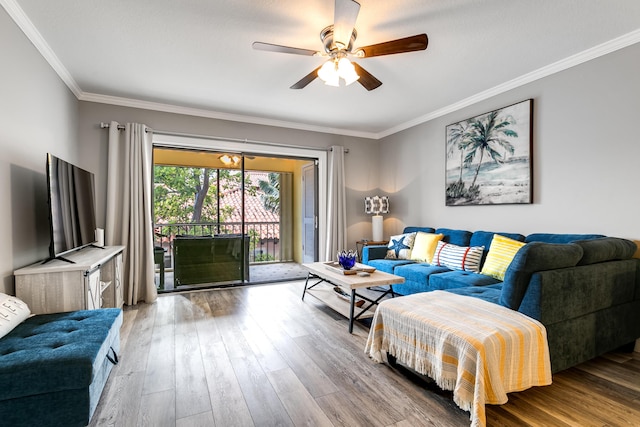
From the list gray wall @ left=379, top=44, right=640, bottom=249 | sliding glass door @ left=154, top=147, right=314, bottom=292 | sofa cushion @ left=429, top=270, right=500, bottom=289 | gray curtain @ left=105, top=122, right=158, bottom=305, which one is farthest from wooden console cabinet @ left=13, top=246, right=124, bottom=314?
gray wall @ left=379, top=44, right=640, bottom=249

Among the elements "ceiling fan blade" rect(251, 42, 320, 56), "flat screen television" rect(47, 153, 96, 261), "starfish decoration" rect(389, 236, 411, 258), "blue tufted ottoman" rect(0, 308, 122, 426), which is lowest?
"blue tufted ottoman" rect(0, 308, 122, 426)

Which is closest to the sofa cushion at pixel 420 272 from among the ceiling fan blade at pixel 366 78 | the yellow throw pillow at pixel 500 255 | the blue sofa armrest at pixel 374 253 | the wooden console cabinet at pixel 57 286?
the yellow throw pillow at pixel 500 255

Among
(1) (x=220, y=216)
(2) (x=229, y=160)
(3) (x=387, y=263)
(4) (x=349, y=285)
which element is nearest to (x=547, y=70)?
(3) (x=387, y=263)

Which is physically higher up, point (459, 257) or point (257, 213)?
point (257, 213)

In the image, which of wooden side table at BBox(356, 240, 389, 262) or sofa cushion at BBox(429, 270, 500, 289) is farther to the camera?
wooden side table at BBox(356, 240, 389, 262)

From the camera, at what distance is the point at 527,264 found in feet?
6.48

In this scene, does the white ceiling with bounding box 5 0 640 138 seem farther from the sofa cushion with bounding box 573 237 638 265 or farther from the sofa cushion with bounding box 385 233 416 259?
the sofa cushion with bounding box 385 233 416 259

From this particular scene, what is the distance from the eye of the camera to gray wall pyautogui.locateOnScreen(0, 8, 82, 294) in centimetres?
216

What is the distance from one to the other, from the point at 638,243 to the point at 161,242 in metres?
6.55

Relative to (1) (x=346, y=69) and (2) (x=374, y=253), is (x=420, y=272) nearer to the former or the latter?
(2) (x=374, y=253)

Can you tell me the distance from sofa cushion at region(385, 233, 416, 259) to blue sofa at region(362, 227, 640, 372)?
56.7 inches

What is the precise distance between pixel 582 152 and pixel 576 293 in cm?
157

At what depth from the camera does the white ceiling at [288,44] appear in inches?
87.1

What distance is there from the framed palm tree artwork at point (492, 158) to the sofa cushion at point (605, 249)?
965 millimetres
